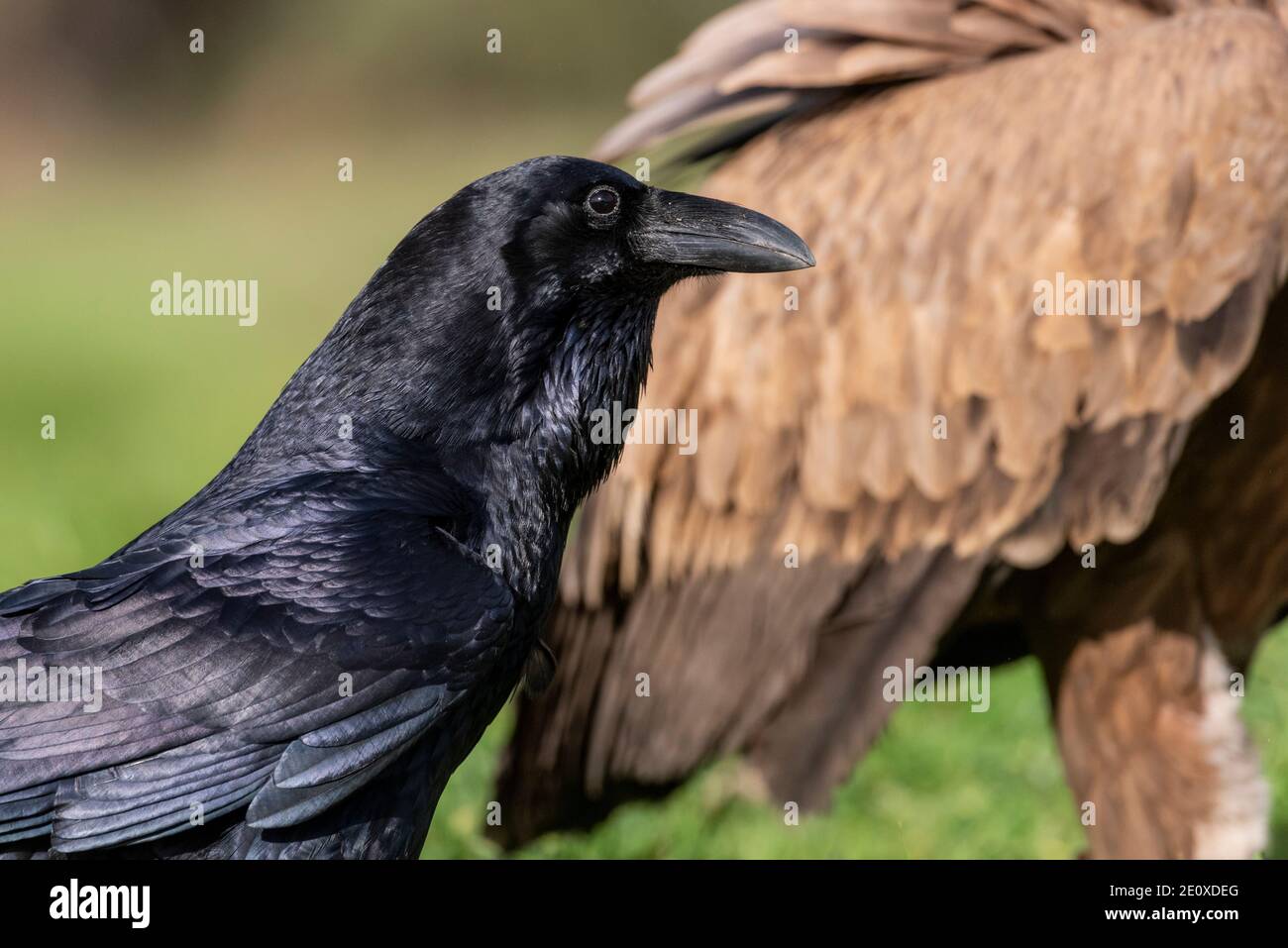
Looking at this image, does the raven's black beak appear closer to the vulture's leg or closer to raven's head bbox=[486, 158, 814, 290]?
raven's head bbox=[486, 158, 814, 290]

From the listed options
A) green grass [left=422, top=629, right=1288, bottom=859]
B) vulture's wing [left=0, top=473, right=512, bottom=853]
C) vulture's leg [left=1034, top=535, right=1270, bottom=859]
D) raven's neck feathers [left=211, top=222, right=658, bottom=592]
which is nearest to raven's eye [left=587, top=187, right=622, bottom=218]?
raven's neck feathers [left=211, top=222, right=658, bottom=592]

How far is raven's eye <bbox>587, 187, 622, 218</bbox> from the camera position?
7.45ft

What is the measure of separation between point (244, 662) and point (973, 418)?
210 centimetres

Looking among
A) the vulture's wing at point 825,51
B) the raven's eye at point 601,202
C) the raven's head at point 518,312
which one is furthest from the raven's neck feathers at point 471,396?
the vulture's wing at point 825,51

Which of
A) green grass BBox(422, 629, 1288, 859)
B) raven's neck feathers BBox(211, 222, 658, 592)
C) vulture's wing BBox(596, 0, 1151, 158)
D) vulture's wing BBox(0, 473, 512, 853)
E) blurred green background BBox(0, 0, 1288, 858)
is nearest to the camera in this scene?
vulture's wing BBox(0, 473, 512, 853)

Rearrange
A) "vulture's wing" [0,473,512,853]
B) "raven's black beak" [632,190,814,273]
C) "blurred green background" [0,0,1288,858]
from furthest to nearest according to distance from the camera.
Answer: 1. "blurred green background" [0,0,1288,858]
2. "raven's black beak" [632,190,814,273]
3. "vulture's wing" [0,473,512,853]

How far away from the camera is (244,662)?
2004 millimetres

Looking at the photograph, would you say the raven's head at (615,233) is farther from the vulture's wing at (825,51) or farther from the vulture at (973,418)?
the vulture's wing at (825,51)

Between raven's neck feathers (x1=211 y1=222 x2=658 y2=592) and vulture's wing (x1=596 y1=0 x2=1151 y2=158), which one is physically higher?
vulture's wing (x1=596 y1=0 x2=1151 y2=158)

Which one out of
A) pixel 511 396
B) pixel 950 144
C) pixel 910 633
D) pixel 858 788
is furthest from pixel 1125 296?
pixel 858 788

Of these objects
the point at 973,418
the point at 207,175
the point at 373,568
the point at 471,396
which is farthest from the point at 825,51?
the point at 207,175

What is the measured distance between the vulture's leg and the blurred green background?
434cm

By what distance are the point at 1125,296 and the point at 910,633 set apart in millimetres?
915
